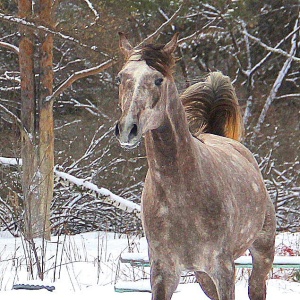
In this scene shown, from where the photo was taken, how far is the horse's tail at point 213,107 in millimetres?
4613

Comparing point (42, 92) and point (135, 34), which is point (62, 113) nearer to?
point (135, 34)

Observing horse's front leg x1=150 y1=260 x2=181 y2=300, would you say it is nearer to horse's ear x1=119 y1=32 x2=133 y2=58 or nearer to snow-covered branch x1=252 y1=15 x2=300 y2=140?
horse's ear x1=119 y1=32 x2=133 y2=58

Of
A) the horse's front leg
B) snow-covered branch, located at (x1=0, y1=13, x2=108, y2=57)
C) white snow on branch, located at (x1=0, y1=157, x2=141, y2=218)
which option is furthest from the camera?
white snow on branch, located at (x1=0, y1=157, x2=141, y2=218)

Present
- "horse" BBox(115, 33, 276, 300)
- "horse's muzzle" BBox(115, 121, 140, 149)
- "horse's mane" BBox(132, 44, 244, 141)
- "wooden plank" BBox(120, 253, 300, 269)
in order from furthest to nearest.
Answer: "wooden plank" BBox(120, 253, 300, 269) < "horse's mane" BBox(132, 44, 244, 141) < "horse" BBox(115, 33, 276, 300) < "horse's muzzle" BBox(115, 121, 140, 149)

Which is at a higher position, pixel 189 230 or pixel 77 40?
pixel 77 40

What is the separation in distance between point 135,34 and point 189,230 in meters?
12.1

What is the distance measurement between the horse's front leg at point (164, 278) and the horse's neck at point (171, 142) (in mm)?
443

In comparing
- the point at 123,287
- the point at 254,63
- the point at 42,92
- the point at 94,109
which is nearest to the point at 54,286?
the point at 123,287

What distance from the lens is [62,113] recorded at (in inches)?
603

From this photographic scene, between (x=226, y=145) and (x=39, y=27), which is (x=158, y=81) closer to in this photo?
(x=226, y=145)

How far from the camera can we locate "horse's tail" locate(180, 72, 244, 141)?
4.61m

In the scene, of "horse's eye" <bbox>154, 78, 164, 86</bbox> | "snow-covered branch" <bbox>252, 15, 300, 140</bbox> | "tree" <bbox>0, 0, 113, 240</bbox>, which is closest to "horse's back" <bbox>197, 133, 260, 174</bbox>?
"horse's eye" <bbox>154, 78, 164, 86</bbox>

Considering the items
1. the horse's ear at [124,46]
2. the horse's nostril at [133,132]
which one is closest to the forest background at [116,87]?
the horse's ear at [124,46]

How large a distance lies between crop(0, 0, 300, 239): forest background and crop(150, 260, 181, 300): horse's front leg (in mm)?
6439
